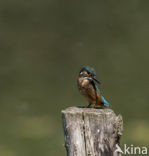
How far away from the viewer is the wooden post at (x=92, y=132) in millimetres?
2965

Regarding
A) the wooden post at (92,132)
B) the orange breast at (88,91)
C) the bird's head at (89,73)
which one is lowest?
the wooden post at (92,132)

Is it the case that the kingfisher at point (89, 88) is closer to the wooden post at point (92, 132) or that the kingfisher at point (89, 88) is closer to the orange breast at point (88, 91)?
the orange breast at point (88, 91)

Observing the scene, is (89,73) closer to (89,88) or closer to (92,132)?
(89,88)

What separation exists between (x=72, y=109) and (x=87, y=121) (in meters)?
0.32

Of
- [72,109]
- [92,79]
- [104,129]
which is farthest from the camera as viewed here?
[92,79]

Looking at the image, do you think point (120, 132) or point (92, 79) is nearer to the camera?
point (120, 132)

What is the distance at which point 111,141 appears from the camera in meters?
3.00

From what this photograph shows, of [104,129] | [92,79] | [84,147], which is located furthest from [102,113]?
[92,79]

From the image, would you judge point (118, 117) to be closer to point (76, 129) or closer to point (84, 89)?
point (76, 129)

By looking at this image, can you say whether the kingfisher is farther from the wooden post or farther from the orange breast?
the wooden post

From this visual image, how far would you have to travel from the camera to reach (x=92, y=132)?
→ 9.73 feet

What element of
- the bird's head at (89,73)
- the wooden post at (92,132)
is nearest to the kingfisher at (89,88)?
the bird's head at (89,73)

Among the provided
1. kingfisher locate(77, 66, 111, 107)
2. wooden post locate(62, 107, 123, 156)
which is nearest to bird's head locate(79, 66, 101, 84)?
kingfisher locate(77, 66, 111, 107)

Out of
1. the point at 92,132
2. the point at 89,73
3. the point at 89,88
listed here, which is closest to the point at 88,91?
the point at 89,88
